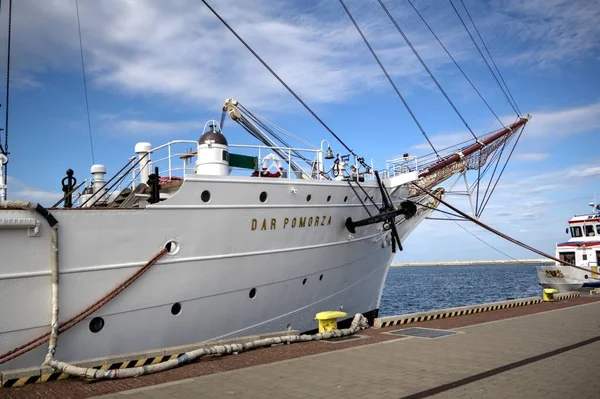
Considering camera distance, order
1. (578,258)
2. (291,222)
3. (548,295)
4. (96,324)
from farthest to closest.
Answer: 1. (578,258)
2. (548,295)
3. (291,222)
4. (96,324)

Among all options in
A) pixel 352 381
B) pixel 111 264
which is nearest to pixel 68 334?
pixel 111 264

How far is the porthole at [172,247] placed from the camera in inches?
343

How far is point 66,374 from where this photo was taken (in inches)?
262

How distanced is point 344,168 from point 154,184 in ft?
17.8

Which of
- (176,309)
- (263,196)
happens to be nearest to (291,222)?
(263,196)

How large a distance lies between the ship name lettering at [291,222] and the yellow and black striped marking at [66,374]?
3.12m

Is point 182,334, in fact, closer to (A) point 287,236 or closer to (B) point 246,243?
(B) point 246,243

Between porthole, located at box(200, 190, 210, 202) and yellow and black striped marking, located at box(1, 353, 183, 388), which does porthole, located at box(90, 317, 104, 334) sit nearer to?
yellow and black striped marking, located at box(1, 353, 183, 388)

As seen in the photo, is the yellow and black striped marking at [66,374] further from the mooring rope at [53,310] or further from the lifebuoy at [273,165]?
the lifebuoy at [273,165]

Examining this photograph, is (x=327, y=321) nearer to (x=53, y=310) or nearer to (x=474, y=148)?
(x=53, y=310)

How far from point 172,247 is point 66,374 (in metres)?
2.75

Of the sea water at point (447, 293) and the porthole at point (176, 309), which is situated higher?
the porthole at point (176, 309)

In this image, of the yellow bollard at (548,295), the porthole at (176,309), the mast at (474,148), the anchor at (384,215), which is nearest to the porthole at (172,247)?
the porthole at (176,309)

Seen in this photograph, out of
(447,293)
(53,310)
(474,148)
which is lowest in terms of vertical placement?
(447,293)
